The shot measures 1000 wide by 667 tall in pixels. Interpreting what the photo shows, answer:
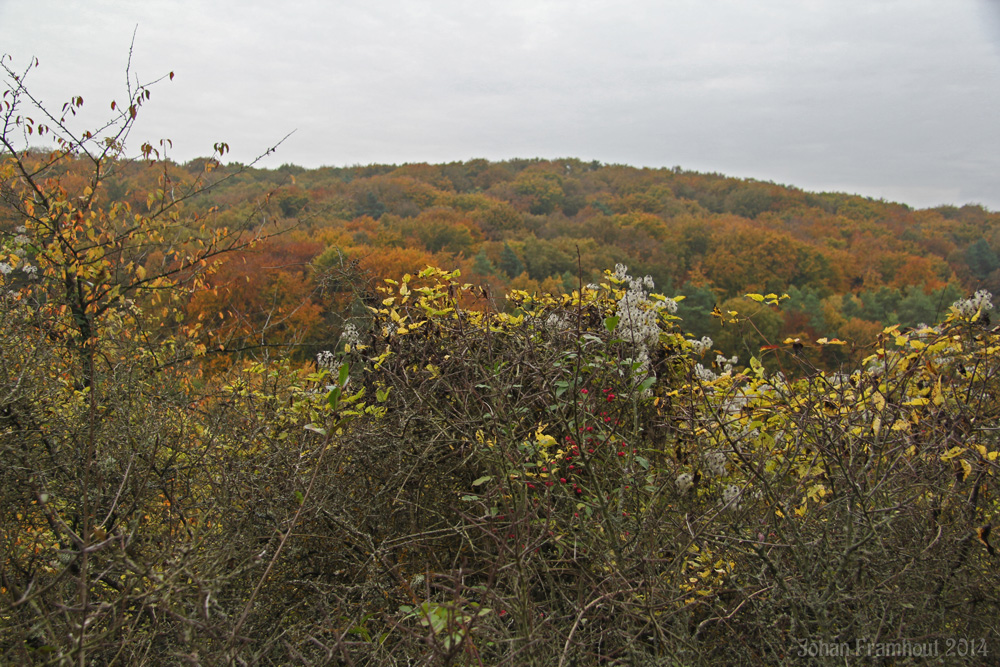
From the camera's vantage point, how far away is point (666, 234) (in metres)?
35.4

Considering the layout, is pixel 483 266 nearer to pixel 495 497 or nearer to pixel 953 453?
pixel 495 497

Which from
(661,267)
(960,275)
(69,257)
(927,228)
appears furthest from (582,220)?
(69,257)

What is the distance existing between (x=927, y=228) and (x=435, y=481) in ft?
166

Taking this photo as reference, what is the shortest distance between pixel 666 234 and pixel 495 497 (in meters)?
35.5

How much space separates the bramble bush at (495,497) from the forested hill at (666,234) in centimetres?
762

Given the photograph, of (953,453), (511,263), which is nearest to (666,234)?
(511,263)

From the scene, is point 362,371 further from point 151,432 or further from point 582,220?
point 582,220

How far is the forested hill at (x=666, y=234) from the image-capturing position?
23562 millimetres

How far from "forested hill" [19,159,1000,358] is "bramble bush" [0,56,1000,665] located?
300 inches

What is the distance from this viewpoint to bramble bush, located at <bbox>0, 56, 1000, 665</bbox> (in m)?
1.45

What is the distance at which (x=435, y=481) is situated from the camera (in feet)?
7.66

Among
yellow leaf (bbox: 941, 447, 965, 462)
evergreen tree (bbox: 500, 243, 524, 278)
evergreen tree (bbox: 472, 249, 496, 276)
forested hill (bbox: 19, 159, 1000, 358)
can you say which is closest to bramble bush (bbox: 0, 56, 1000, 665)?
yellow leaf (bbox: 941, 447, 965, 462)

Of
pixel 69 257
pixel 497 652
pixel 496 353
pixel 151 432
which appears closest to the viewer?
pixel 497 652

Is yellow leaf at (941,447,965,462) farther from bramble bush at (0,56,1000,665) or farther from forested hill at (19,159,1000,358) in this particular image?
forested hill at (19,159,1000,358)
